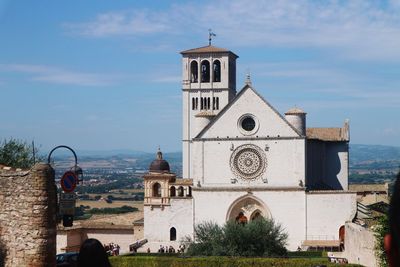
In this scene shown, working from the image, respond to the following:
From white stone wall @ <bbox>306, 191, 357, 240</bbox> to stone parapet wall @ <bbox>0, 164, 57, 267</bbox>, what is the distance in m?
42.0

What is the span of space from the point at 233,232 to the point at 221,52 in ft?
95.9

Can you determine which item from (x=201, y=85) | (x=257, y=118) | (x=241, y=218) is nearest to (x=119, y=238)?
(x=241, y=218)

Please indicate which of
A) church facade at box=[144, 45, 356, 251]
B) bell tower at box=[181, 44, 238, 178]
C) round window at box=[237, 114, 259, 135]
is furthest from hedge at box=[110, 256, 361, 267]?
bell tower at box=[181, 44, 238, 178]

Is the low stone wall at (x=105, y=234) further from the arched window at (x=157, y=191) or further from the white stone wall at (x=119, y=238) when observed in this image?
the arched window at (x=157, y=191)

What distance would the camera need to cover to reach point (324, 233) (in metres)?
58.3

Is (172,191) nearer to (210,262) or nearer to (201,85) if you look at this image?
(201,85)

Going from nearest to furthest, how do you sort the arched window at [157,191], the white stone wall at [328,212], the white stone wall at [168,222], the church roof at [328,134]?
the white stone wall at [328,212] → the white stone wall at [168,222] → the arched window at [157,191] → the church roof at [328,134]

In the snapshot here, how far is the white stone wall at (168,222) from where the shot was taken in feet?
200

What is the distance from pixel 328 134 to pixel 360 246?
29495 millimetres

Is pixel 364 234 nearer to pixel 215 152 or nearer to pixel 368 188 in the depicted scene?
A: pixel 215 152

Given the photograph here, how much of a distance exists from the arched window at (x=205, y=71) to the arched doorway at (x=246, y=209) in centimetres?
1668

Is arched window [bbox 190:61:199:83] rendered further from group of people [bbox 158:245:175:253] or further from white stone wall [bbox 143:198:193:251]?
group of people [bbox 158:245:175:253]

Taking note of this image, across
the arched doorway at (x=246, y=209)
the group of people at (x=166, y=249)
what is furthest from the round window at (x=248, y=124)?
the group of people at (x=166, y=249)

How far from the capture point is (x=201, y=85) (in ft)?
244
